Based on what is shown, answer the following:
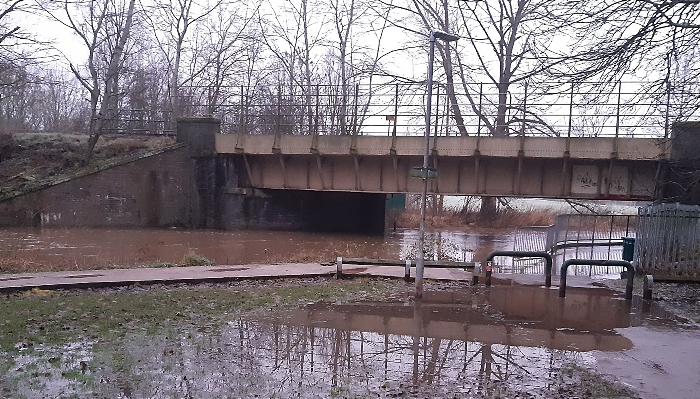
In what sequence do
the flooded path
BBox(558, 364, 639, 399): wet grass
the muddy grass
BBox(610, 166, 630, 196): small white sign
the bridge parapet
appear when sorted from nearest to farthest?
the muddy grass < BBox(558, 364, 639, 399): wet grass < the flooded path < the bridge parapet < BBox(610, 166, 630, 196): small white sign

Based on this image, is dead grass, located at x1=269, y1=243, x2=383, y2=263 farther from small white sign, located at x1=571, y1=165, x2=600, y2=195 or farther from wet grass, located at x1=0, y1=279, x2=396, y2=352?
small white sign, located at x1=571, y1=165, x2=600, y2=195

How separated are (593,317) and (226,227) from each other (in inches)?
893

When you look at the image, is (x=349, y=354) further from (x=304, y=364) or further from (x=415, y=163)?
(x=415, y=163)

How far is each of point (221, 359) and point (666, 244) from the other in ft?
39.7

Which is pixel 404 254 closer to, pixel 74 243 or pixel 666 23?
pixel 74 243

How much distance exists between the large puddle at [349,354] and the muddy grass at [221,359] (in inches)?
0.7

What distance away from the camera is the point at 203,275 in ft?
45.7

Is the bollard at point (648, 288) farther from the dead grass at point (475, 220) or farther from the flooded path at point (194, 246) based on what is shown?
the dead grass at point (475, 220)

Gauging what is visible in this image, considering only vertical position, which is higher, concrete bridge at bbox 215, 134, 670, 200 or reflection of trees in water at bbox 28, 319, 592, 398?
concrete bridge at bbox 215, 134, 670, 200

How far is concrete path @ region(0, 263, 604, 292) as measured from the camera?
12.4 meters

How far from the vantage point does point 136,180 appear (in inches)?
1143

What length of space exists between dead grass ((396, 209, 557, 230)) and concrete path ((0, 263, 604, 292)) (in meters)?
26.9

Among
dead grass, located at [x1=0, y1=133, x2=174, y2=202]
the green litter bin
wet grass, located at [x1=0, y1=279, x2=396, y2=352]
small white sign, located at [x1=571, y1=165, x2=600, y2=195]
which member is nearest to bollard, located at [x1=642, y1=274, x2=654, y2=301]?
wet grass, located at [x1=0, y1=279, x2=396, y2=352]

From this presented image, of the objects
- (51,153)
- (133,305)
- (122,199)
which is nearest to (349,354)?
(133,305)
